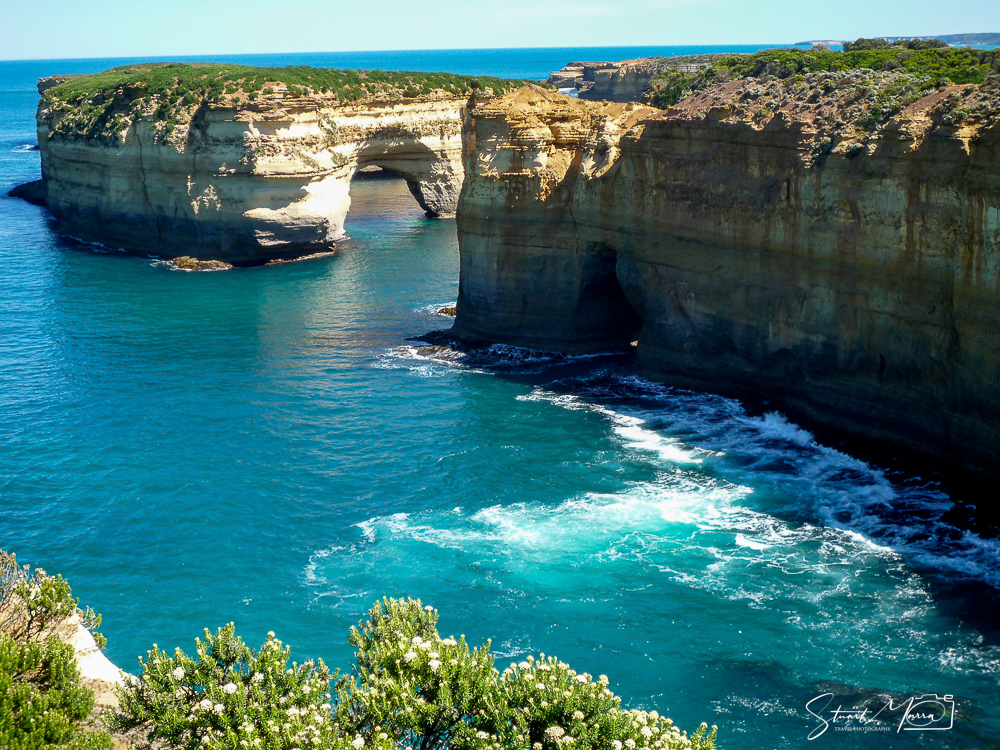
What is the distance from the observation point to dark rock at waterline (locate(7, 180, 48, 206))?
299ft

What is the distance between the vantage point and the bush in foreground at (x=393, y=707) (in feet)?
45.4

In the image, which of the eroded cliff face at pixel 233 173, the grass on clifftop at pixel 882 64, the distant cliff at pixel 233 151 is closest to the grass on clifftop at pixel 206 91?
the distant cliff at pixel 233 151

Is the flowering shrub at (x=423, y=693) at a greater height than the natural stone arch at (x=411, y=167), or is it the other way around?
the natural stone arch at (x=411, y=167)

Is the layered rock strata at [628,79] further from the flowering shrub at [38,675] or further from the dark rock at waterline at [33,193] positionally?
the flowering shrub at [38,675]

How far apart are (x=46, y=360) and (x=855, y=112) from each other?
35984 millimetres

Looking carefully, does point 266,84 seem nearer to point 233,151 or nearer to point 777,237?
point 233,151

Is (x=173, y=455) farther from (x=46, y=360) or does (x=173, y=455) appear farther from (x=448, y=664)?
(x=448, y=664)

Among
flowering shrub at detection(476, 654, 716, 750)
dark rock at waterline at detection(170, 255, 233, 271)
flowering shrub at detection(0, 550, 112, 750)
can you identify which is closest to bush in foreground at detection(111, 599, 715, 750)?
flowering shrub at detection(476, 654, 716, 750)

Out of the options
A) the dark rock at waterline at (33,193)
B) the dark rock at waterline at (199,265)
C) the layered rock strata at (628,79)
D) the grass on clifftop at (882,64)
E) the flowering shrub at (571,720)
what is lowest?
the flowering shrub at (571,720)

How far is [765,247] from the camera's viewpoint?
3500 cm

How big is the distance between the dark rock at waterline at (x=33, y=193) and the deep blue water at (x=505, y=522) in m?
51.3

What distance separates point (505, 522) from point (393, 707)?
14.3 m

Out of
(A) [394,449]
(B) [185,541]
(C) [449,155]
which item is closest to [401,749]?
(B) [185,541]

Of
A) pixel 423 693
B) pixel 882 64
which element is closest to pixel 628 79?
pixel 882 64
